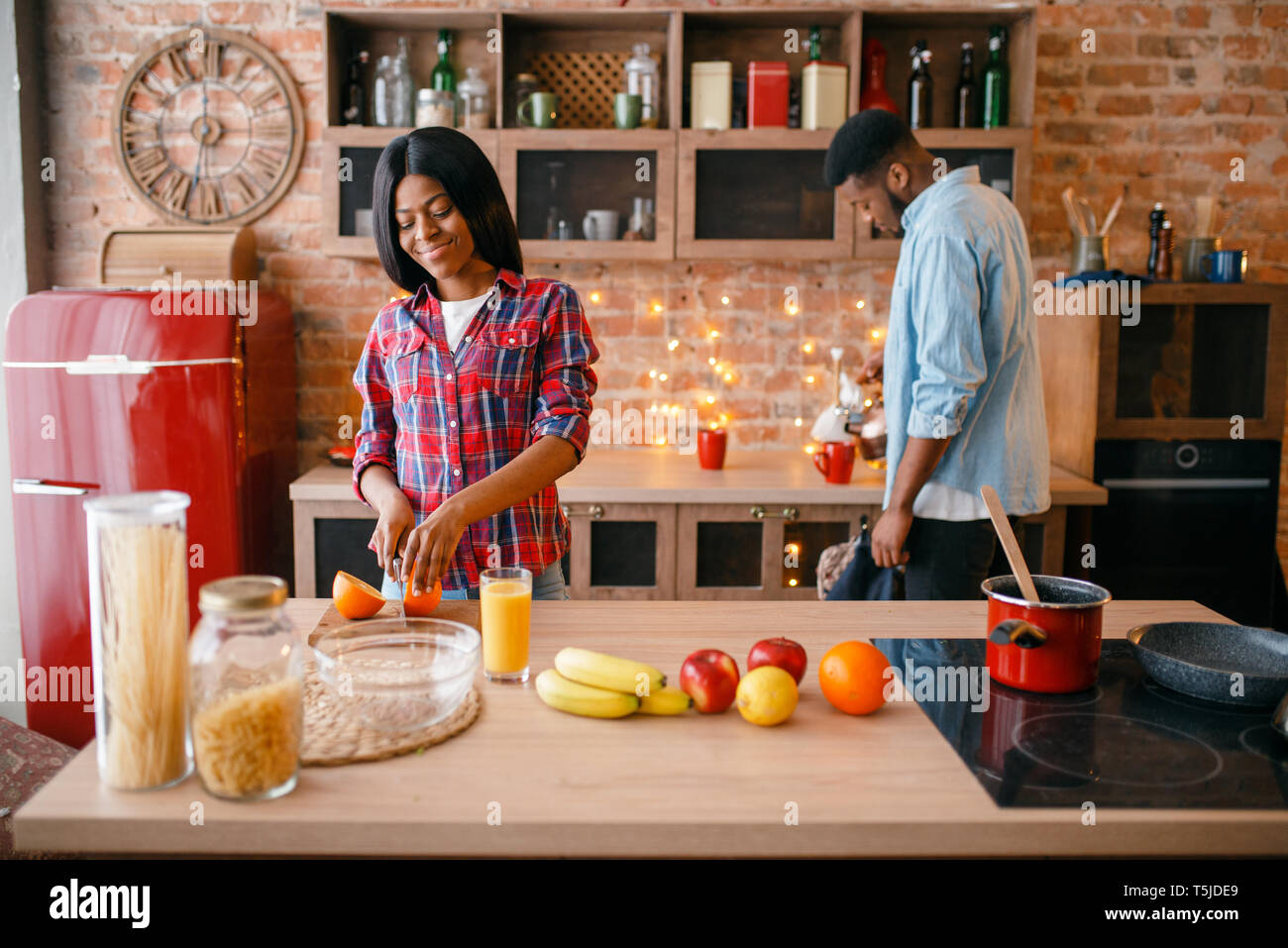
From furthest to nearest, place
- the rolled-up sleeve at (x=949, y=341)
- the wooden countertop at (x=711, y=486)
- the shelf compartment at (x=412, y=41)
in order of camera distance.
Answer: the shelf compartment at (x=412, y=41)
the wooden countertop at (x=711, y=486)
the rolled-up sleeve at (x=949, y=341)

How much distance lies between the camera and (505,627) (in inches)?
49.7

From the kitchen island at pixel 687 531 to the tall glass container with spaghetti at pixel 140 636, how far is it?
6.10 ft

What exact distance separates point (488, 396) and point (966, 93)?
2.16 metres

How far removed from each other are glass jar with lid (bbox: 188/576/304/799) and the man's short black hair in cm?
172

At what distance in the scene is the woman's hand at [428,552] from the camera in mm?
1396

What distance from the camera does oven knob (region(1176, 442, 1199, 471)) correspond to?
2.89 meters

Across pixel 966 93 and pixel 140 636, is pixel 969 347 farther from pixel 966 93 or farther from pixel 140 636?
pixel 140 636

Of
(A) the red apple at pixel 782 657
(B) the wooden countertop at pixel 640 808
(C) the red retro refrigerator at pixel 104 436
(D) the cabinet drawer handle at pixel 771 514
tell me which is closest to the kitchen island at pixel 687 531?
(D) the cabinet drawer handle at pixel 771 514

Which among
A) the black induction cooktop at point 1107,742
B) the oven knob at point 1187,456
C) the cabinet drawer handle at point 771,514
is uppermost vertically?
the oven knob at point 1187,456

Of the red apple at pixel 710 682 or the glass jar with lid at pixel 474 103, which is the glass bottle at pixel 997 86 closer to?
the glass jar with lid at pixel 474 103

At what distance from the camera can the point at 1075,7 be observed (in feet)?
10.6

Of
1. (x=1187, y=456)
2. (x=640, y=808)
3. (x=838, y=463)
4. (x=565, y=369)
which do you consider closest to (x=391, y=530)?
(x=565, y=369)

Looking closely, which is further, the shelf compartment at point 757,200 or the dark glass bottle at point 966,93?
the dark glass bottle at point 966,93
